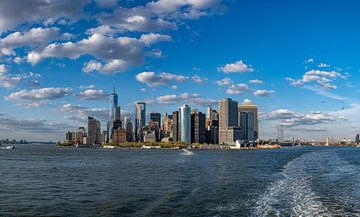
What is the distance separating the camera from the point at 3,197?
4138cm

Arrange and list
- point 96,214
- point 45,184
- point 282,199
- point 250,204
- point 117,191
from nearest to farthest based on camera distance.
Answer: point 96,214 → point 250,204 → point 282,199 → point 117,191 → point 45,184

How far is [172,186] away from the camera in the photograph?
50625mm

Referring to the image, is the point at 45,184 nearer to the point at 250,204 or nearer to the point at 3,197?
the point at 3,197

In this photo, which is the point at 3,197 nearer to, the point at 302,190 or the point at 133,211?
Answer: the point at 133,211

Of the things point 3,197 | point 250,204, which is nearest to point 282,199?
point 250,204

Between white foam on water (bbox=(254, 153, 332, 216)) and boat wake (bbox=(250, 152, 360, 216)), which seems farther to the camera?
boat wake (bbox=(250, 152, 360, 216))

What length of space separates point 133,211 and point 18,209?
31.4 ft

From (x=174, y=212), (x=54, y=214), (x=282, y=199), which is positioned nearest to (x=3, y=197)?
(x=54, y=214)

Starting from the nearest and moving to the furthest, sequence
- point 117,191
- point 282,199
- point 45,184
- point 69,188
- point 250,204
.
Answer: point 250,204, point 282,199, point 117,191, point 69,188, point 45,184

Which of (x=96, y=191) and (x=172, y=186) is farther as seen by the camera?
(x=172, y=186)

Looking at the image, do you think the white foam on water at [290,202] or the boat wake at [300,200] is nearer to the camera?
the white foam on water at [290,202]

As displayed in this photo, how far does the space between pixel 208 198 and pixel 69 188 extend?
17511mm

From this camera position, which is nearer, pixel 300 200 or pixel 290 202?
pixel 290 202

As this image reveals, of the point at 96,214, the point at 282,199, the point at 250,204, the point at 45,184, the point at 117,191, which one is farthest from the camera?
the point at 45,184
